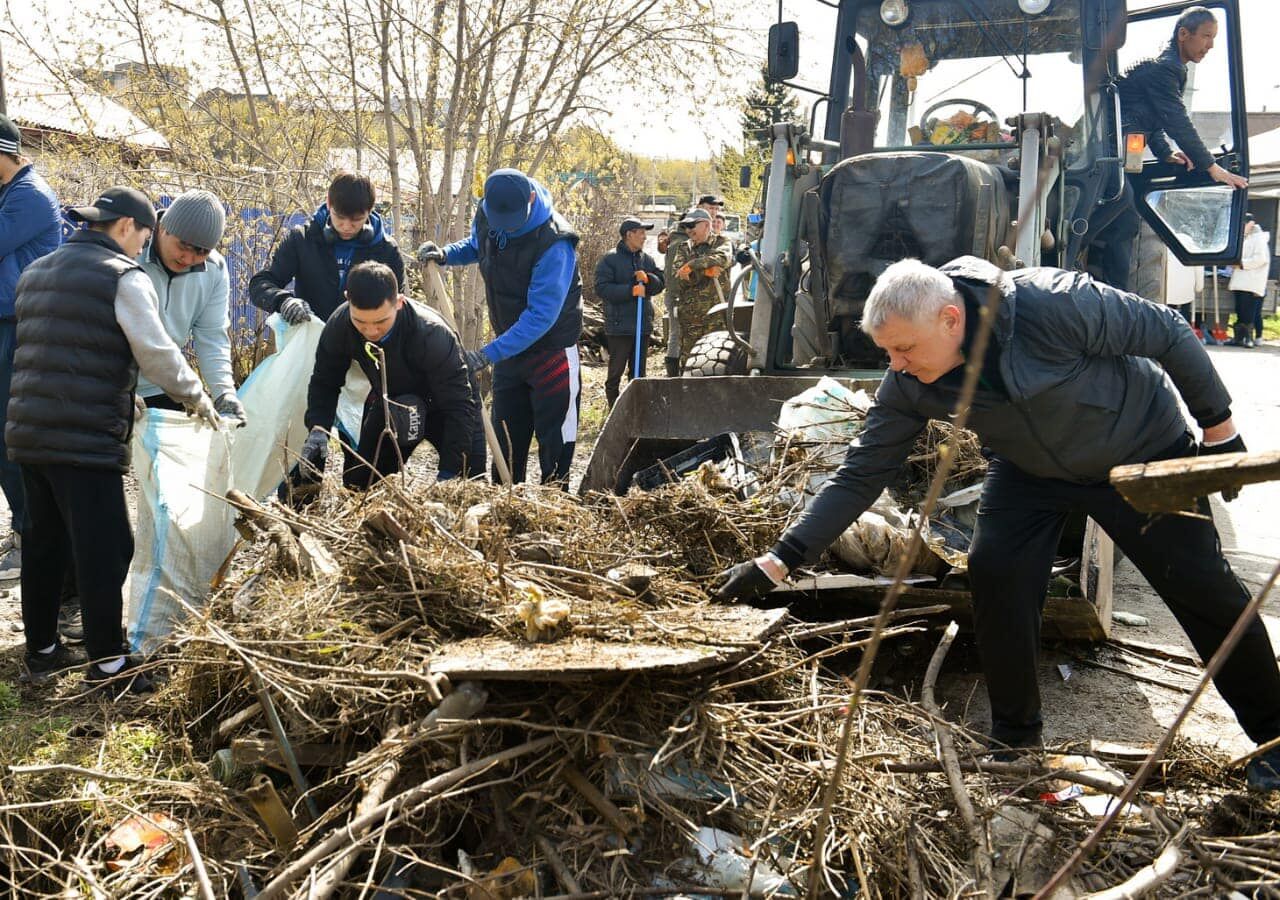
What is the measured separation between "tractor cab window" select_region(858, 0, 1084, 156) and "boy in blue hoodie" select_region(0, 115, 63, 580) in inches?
171

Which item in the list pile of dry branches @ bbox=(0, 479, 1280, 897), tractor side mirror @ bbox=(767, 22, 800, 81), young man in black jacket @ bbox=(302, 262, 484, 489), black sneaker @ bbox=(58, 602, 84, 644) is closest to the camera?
pile of dry branches @ bbox=(0, 479, 1280, 897)

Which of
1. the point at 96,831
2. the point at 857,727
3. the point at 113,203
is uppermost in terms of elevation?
the point at 113,203

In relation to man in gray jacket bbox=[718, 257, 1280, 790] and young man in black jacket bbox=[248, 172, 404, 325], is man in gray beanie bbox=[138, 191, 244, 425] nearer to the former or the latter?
young man in black jacket bbox=[248, 172, 404, 325]

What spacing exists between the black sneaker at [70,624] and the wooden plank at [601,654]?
215 cm

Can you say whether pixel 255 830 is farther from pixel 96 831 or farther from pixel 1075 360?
pixel 1075 360

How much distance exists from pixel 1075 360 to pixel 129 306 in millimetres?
→ 2971

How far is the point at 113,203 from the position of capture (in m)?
3.79

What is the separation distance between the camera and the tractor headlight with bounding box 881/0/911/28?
6.34 m

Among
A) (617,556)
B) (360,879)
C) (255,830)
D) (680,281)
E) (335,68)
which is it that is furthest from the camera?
(680,281)

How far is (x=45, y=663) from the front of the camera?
3994mm

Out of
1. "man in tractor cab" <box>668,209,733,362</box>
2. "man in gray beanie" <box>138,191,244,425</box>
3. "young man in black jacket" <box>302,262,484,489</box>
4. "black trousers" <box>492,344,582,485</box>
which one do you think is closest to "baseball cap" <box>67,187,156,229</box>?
"man in gray beanie" <box>138,191,244,425</box>

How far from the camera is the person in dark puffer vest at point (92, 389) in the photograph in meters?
3.69

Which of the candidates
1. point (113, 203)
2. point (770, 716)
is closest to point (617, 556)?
point (770, 716)

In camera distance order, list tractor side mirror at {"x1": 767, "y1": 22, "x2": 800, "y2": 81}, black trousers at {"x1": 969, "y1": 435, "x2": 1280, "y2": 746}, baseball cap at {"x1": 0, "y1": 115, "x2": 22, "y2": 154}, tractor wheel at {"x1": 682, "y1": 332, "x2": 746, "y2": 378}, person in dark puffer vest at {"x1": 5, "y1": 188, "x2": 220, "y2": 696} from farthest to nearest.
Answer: tractor wheel at {"x1": 682, "y1": 332, "x2": 746, "y2": 378} → tractor side mirror at {"x1": 767, "y1": 22, "x2": 800, "y2": 81} → baseball cap at {"x1": 0, "y1": 115, "x2": 22, "y2": 154} → person in dark puffer vest at {"x1": 5, "y1": 188, "x2": 220, "y2": 696} → black trousers at {"x1": 969, "y1": 435, "x2": 1280, "y2": 746}
